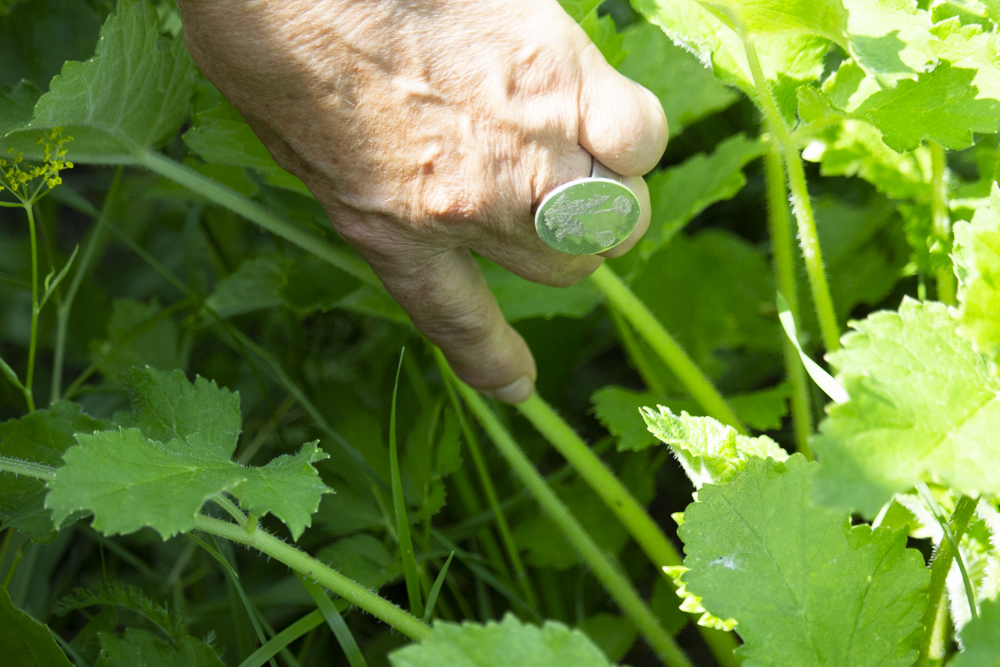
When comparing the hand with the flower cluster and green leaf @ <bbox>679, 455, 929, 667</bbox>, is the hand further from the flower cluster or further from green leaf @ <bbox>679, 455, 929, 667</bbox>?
green leaf @ <bbox>679, 455, 929, 667</bbox>

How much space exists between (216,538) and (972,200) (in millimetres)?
1478

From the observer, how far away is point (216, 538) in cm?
134

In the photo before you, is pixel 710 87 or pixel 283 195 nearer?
pixel 283 195

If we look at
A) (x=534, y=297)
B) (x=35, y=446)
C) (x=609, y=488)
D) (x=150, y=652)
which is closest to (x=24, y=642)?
(x=150, y=652)

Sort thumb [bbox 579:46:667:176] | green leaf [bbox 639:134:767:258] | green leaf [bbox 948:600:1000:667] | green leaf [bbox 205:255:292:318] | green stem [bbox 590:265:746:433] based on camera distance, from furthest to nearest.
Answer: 1. green leaf [bbox 205:255:292:318]
2. green leaf [bbox 639:134:767:258]
3. green stem [bbox 590:265:746:433]
4. thumb [bbox 579:46:667:176]
5. green leaf [bbox 948:600:1000:667]

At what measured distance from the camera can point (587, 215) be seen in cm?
117

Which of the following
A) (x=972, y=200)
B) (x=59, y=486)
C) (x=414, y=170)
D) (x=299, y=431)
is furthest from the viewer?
(x=299, y=431)

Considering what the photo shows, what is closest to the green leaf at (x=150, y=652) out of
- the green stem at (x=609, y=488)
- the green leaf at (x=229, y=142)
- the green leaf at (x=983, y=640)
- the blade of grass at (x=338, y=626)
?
the blade of grass at (x=338, y=626)

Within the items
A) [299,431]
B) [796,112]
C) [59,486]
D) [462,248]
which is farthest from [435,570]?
[796,112]

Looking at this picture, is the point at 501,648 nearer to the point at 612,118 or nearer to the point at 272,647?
the point at 272,647

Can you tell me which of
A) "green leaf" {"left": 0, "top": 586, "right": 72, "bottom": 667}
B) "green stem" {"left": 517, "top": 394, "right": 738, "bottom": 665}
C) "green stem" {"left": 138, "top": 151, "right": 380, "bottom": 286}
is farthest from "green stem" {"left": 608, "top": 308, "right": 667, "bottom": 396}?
"green leaf" {"left": 0, "top": 586, "right": 72, "bottom": 667}

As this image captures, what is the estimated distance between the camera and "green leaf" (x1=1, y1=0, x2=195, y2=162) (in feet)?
4.25

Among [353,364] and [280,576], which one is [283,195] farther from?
[280,576]

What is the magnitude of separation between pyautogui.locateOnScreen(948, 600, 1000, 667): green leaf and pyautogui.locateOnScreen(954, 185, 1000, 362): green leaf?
0.29 metres
